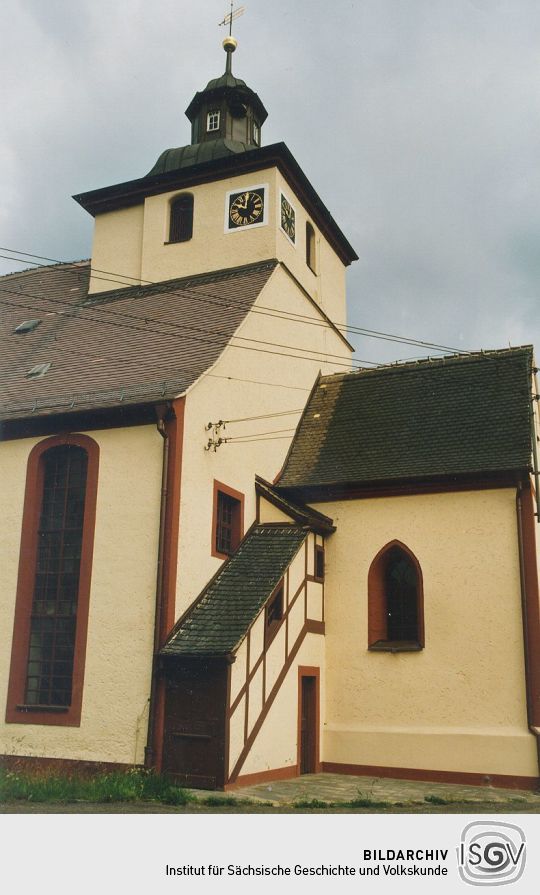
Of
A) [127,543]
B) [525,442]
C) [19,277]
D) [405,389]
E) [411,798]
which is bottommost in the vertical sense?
[411,798]

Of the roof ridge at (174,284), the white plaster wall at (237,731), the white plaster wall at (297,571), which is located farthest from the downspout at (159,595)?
the roof ridge at (174,284)

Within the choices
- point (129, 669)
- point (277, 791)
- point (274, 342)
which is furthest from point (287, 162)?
point (277, 791)

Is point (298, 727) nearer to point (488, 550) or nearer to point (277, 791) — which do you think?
point (277, 791)

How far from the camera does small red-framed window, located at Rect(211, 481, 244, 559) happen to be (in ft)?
50.0

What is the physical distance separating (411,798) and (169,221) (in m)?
15.0

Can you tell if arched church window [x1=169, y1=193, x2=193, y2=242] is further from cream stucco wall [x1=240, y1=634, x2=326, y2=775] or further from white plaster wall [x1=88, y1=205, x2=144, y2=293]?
cream stucco wall [x1=240, y1=634, x2=326, y2=775]

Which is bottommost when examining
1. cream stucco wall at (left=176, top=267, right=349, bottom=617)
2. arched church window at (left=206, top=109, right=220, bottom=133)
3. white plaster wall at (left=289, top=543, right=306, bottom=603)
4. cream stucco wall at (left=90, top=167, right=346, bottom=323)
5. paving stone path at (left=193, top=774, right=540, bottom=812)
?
paving stone path at (left=193, top=774, right=540, bottom=812)

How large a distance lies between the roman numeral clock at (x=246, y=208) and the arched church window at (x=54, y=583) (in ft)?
26.6

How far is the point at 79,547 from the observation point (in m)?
14.5

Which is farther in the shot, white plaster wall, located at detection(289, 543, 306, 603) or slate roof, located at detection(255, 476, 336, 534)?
slate roof, located at detection(255, 476, 336, 534)

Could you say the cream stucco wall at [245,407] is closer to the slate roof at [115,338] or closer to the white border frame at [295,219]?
the slate roof at [115,338]

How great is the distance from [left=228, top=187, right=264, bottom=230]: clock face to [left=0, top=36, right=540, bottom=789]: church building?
1.61ft
